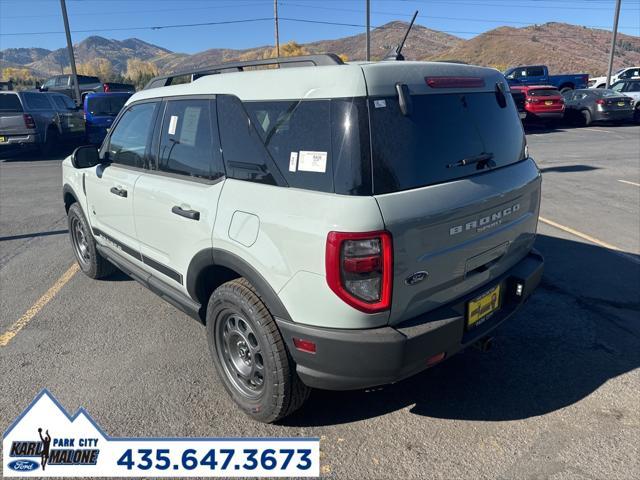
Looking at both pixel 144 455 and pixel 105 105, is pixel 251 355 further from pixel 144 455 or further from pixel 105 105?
pixel 105 105

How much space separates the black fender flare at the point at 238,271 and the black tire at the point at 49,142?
13266 millimetres

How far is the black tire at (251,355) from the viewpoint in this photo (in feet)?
8.07

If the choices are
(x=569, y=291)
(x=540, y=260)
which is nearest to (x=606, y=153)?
(x=569, y=291)

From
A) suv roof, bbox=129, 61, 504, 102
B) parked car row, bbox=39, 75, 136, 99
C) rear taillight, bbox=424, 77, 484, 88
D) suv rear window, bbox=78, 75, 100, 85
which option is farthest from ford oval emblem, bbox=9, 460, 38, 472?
suv rear window, bbox=78, 75, 100, 85

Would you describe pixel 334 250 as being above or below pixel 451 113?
below

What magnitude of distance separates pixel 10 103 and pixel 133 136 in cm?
1208

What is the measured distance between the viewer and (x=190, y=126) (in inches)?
120

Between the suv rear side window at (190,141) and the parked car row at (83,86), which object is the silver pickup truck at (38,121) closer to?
the parked car row at (83,86)

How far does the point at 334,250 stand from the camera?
209cm

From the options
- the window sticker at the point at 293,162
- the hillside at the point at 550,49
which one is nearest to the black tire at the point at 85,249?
the window sticker at the point at 293,162

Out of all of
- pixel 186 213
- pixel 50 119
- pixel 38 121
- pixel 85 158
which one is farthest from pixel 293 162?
pixel 50 119

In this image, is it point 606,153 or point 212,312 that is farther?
point 606,153

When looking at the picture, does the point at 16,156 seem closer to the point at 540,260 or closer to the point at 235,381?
the point at 235,381

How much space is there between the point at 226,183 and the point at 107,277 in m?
2.91
